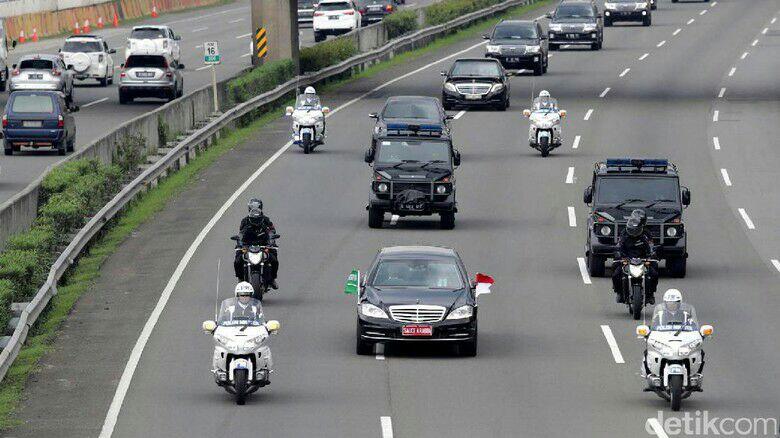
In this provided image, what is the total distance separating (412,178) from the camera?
127 ft

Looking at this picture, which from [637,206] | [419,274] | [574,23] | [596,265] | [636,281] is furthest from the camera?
[574,23]

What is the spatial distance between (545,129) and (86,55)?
25202 mm

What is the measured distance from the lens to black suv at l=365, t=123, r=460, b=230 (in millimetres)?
38531

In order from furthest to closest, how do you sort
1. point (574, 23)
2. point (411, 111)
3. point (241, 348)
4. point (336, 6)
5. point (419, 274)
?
point (336, 6) → point (574, 23) → point (411, 111) → point (419, 274) → point (241, 348)

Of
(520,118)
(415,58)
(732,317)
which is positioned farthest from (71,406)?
(415,58)

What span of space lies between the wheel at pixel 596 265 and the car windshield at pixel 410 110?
1502cm

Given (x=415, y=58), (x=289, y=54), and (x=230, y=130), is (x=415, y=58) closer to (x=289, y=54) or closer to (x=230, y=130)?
(x=289, y=54)

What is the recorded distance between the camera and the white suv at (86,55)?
68.9m

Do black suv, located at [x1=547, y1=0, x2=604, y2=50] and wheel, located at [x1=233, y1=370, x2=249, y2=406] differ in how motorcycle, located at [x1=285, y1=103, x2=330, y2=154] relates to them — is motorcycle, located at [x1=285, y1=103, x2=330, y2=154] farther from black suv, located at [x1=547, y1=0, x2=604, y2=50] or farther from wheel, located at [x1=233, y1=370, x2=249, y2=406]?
black suv, located at [x1=547, y1=0, x2=604, y2=50]

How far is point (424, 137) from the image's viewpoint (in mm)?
39531

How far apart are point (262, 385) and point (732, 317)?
9.81 meters

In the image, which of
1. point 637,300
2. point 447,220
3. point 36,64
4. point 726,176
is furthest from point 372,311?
point 36,64

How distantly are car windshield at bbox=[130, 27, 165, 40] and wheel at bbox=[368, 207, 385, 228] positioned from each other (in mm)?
37388

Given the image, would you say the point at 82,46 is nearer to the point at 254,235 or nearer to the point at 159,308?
the point at 159,308
